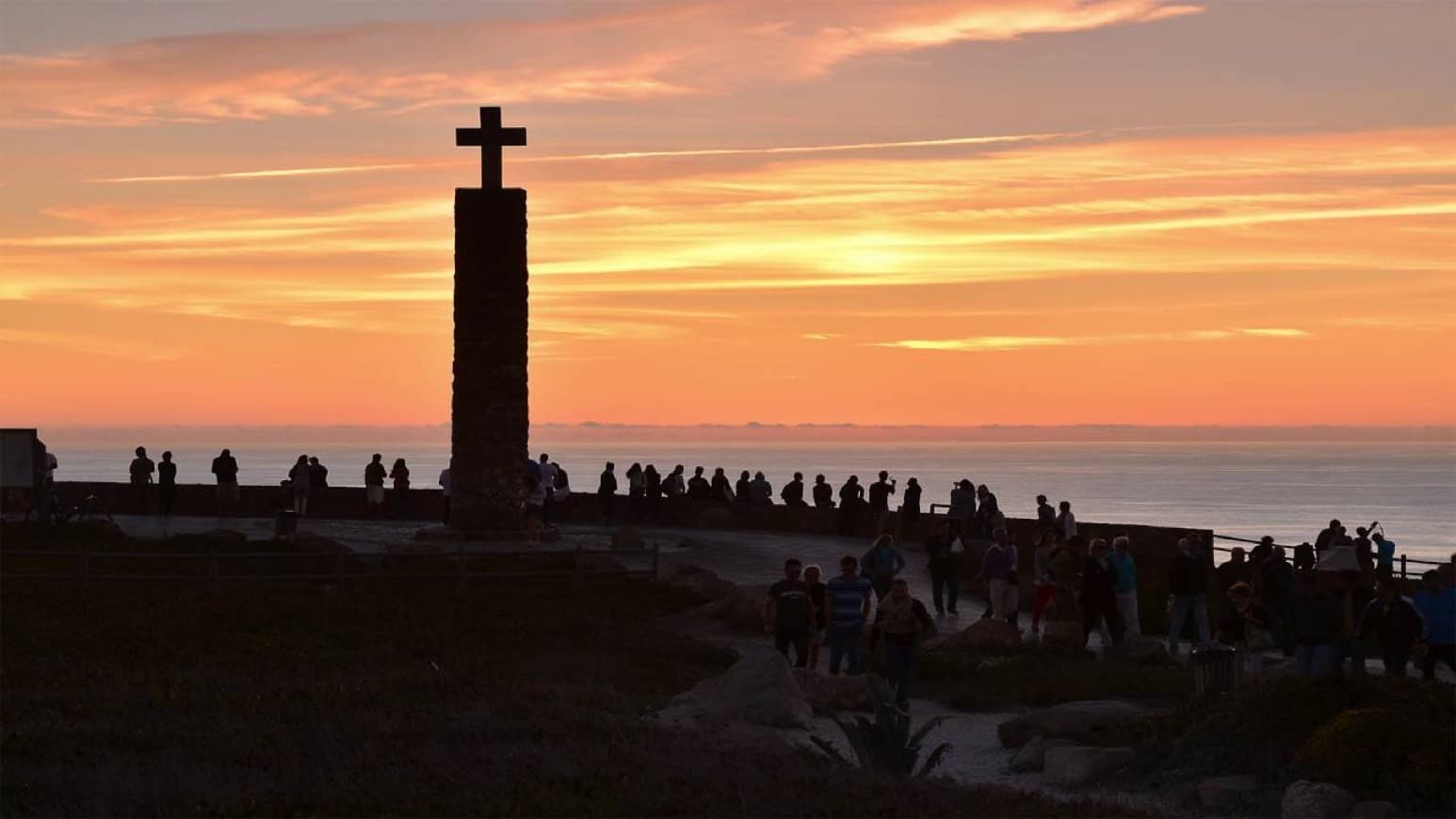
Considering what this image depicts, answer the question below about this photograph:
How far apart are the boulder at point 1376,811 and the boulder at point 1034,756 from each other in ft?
12.4

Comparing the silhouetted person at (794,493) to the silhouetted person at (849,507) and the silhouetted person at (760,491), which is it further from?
the silhouetted person at (849,507)

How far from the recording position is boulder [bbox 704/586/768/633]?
30.8 m

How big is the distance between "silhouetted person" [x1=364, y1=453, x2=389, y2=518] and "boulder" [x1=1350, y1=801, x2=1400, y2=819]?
106 ft

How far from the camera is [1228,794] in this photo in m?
17.8

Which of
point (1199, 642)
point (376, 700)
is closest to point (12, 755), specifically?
point (376, 700)

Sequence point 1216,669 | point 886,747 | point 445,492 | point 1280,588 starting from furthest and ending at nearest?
point 445,492, point 1280,588, point 1216,669, point 886,747

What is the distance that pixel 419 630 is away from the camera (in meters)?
28.1

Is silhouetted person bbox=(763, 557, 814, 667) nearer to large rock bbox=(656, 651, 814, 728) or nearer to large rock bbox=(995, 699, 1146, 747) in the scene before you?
large rock bbox=(656, 651, 814, 728)

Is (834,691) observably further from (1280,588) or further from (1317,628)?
(1280,588)

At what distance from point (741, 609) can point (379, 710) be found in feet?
35.1

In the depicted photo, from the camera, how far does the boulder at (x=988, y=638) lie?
2750 cm

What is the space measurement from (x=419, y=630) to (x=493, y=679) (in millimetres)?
4556

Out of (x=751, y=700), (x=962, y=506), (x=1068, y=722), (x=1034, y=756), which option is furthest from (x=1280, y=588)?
(x=962, y=506)

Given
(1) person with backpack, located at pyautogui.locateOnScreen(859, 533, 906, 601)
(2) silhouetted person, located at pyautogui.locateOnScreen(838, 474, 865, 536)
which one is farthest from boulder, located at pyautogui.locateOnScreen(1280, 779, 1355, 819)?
(2) silhouetted person, located at pyautogui.locateOnScreen(838, 474, 865, 536)
